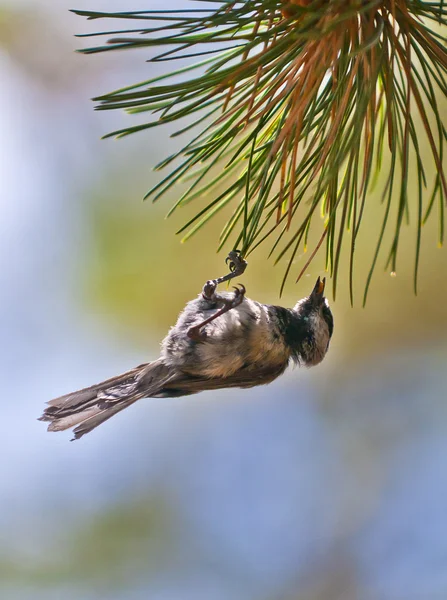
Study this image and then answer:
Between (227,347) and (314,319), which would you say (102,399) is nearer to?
(227,347)

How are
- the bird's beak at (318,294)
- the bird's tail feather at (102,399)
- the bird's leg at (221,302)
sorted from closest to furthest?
the bird's tail feather at (102,399), the bird's leg at (221,302), the bird's beak at (318,294)

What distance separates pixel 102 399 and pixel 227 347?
0.33m

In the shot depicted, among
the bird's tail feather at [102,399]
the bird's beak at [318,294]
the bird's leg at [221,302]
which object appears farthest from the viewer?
the bird's beak at [318,294]

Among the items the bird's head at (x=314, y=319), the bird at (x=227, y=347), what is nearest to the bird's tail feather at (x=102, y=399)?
the bird at (x=227, y=347)

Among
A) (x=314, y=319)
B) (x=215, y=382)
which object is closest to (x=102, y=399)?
(x=215, y=382)

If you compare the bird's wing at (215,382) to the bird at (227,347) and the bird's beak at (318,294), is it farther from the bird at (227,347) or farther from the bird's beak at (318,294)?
the bird's beak at (318,294)

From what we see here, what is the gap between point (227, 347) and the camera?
1685 mm

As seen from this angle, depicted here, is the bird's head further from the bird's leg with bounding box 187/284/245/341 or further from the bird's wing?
the bird's leg with bounding box 187/284/245/341

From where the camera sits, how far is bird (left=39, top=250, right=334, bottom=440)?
164 centimetres

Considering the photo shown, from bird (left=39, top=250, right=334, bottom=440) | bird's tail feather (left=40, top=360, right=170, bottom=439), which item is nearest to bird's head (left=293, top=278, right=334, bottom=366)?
bird (left=39, top=250, right=334, bottom=440)

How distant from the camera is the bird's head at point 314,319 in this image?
180 centimetres

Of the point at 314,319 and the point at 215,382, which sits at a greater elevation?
the point at 314,319

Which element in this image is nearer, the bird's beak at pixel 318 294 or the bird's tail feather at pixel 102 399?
the bird's tail feather at pixel 102 399

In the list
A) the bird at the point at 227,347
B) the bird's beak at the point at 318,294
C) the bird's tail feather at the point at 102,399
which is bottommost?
the bird's tail feather at the point at 102,399
